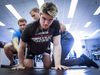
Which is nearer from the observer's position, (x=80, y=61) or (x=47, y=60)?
(x=80, y=61)

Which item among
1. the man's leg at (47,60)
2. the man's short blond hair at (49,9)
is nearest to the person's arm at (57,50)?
the man's short blond hair at (49,9)

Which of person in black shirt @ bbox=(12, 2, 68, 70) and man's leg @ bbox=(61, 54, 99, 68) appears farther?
man's leg @ bbox=(61, 54, 99, 68)

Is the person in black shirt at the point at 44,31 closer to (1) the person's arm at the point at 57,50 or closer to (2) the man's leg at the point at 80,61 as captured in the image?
(1) the person's arm at the point at 57,50

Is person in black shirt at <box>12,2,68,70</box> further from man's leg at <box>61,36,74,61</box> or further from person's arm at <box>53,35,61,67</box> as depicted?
man's leg at <box>61,36,74,61</box>

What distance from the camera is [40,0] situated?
10.2 ft

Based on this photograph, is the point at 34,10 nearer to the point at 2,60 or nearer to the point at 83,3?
the point at 2,60

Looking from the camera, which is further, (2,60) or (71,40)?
(2,60)

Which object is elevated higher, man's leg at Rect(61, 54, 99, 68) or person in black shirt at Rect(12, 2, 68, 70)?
person in black shirt at Rect(12, 2, 68, 70)

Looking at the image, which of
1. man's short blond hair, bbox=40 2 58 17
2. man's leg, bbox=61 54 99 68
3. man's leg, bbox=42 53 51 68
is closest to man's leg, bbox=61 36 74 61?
man's leg, bbox=61 54 99 68

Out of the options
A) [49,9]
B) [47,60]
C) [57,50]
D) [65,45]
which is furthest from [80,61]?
[49,9]

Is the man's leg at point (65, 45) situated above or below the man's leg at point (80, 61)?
above

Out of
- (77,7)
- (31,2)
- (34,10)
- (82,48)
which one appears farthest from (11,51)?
(82,48)

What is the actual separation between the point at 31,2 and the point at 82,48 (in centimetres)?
994

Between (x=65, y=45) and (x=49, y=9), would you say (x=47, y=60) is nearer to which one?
(x=65, y=45)
